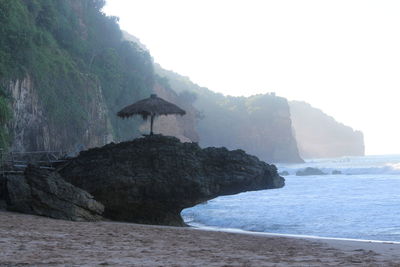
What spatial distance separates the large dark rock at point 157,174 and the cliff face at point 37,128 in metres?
6.44

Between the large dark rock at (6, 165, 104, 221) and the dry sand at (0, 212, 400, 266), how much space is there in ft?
5.75

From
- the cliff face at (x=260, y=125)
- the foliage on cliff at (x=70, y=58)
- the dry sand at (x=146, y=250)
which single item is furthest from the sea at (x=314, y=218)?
the cliff face at (x=260, y=125)

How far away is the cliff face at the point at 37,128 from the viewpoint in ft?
79.1

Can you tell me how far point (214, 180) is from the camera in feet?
52.6

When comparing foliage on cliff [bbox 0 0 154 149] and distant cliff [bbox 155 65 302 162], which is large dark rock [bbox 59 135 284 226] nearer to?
foliage on cliff [bbox 0 0 154 149]

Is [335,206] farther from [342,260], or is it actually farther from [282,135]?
[282,135]

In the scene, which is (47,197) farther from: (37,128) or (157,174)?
(37,128)

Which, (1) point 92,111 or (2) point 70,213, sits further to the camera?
(1) point 92,111

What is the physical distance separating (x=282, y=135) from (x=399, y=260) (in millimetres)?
106422

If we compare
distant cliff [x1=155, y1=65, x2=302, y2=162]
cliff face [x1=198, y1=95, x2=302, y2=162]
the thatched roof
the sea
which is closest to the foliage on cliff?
the thatched roof

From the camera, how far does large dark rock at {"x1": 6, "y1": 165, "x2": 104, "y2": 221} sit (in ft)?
46.6

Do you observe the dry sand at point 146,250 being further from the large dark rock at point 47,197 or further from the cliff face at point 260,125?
the cliff face at point 260,125

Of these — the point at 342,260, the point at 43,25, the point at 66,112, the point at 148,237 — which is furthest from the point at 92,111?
the point at 342,260

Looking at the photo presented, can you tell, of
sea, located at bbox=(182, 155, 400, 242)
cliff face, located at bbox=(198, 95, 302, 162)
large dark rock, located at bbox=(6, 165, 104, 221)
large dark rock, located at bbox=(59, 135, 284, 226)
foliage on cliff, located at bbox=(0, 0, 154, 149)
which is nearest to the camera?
large dark rock, located at bbox=(6, 165, 104, 221)
